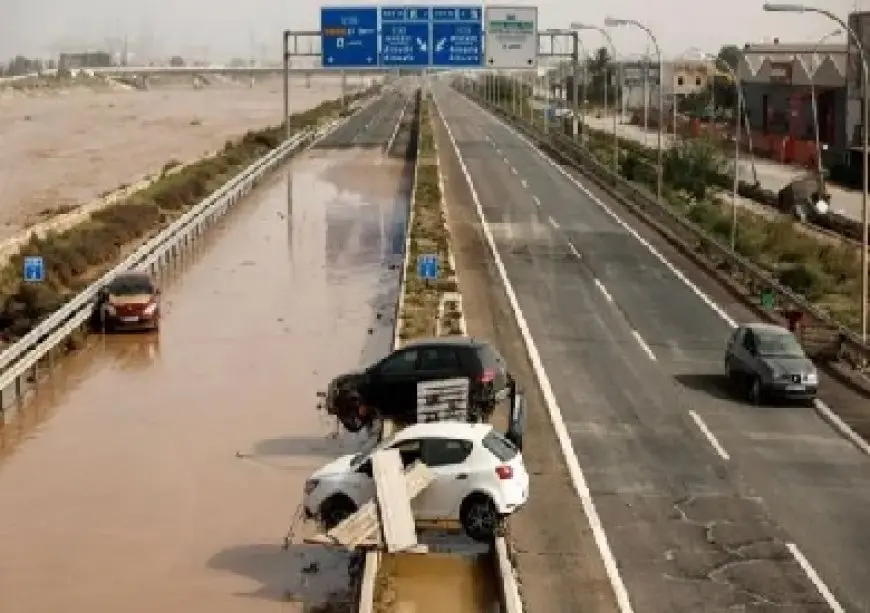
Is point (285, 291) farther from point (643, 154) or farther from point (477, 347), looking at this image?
point (643, 154)

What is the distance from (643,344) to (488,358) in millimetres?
8064

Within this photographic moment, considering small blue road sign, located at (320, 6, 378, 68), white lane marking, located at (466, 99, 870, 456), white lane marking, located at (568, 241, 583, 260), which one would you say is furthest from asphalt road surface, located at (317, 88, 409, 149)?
white lane marking, located at (568, 241, 583, 260)

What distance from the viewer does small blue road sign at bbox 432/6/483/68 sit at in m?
66.2

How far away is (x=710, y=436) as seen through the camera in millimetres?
22047

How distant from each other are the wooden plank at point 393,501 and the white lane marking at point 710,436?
595cm

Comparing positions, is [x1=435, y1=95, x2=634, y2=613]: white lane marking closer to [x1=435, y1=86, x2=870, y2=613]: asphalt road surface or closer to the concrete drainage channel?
[x1=435, y1=86, x2=870, y2=613]: asphalt road surface

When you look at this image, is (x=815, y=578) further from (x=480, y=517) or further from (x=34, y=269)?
(x=34, y=269)

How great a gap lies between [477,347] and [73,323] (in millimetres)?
11902

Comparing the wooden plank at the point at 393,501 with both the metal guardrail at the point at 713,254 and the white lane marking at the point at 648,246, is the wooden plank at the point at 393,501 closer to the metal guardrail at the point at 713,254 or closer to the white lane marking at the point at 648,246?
the metal guardrail at the point at 713,254

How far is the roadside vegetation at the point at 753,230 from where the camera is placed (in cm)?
3700

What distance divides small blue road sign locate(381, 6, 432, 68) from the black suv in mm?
45282

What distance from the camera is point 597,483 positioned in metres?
19.3

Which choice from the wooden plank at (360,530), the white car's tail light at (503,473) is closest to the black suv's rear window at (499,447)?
the white car's tail light at (503,473)

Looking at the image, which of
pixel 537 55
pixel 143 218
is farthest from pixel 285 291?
pixel 537 55
